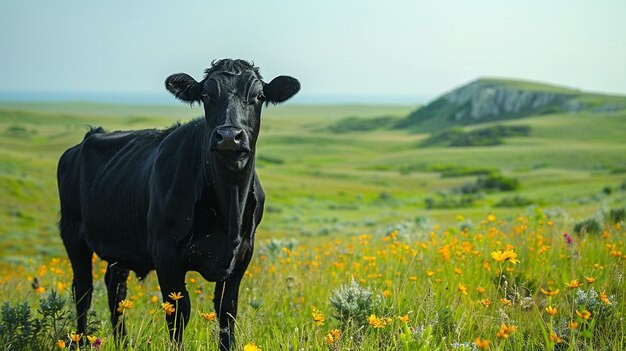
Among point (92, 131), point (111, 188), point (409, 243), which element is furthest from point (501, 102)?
point (111, 188)

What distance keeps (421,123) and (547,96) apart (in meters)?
39.2

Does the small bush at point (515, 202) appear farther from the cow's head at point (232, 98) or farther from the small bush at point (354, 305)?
the cow's head at point (232, 98)

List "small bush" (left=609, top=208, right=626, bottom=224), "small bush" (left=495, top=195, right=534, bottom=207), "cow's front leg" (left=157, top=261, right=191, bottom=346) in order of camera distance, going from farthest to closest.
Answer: "small bush" (left=495, top=195, right=534, bottom=207), "small bush" (left=609, top=208, right=626, bottom=224), "cow's front leg" (left=157, top=261, right=191, bottom=346)

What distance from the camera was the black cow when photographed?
16.4 feet

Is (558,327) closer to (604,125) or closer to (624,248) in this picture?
(624,248)

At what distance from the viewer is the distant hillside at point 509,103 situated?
159 metres

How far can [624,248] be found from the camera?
7223 mm

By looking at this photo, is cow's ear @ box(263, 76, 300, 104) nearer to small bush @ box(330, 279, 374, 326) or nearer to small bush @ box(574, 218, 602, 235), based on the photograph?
small bush @ box(330, 279, 374, 326)

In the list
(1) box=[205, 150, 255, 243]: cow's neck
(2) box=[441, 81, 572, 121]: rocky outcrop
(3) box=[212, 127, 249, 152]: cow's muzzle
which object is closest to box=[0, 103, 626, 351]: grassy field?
(1) box=[205, 150, 255, 243]: cow's neck

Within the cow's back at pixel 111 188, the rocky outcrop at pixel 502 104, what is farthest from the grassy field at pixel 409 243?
the rocky outcrop at pixel 502 104

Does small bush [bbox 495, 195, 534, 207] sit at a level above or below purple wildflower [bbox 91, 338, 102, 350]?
below

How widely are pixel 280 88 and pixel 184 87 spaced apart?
2.74 ft

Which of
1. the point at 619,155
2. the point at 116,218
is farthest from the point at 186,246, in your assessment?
the point at 619,155

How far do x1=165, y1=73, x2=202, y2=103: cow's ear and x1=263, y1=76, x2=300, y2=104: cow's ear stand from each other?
0.58 meters
